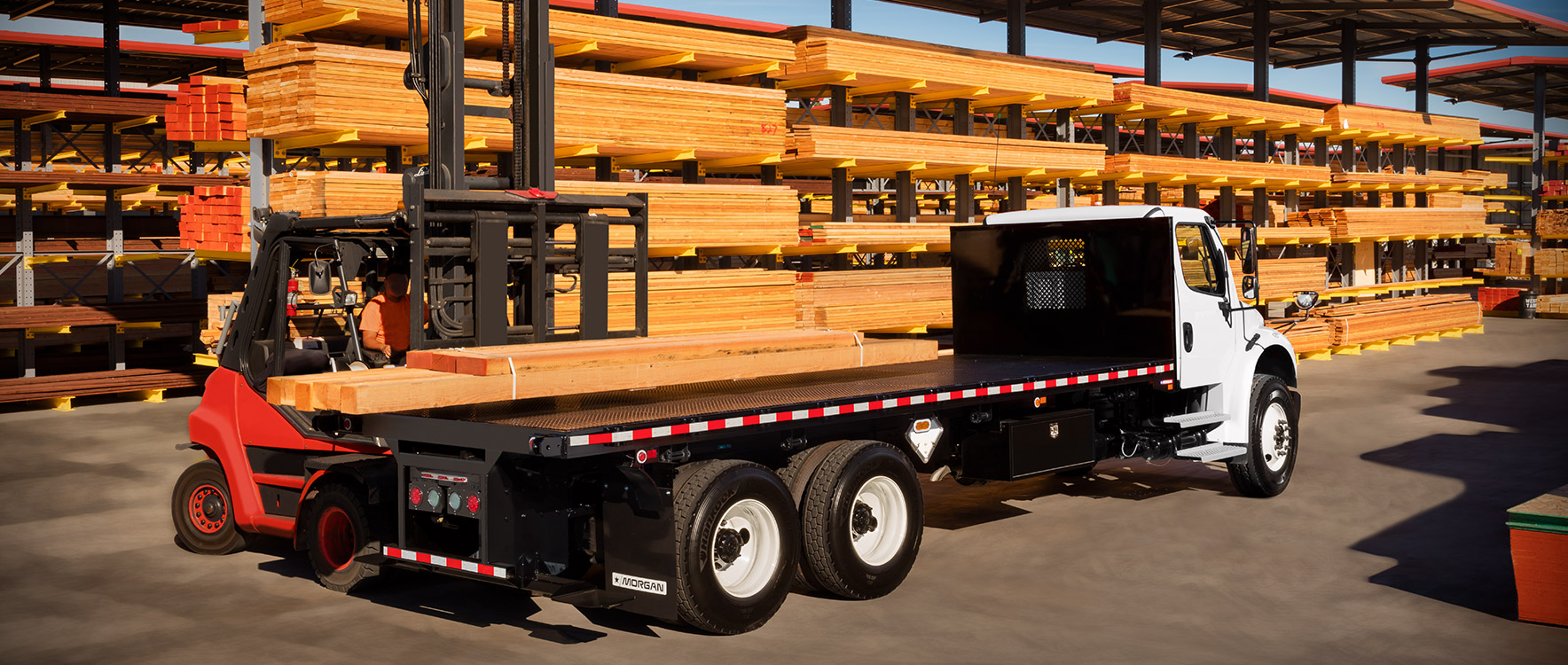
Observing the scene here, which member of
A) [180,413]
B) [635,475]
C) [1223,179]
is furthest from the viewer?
[1223,179]

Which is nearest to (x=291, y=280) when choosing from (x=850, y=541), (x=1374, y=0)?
(x=850, y=541)

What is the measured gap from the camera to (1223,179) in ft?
73.4

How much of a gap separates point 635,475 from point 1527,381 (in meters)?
16.8

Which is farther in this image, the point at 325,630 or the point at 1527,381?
the point at 1527,381

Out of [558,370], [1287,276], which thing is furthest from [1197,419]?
[1287,276]

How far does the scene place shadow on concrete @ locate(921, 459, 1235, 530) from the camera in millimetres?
9727

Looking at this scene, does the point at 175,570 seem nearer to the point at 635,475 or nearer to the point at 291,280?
the point at 291,280

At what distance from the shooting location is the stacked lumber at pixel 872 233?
15.4 meters

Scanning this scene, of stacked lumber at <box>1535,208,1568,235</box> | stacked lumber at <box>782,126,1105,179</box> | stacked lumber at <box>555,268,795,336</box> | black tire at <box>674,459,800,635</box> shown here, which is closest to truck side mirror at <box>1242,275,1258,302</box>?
stacked lumber at <box>782,126,1105,179</box>

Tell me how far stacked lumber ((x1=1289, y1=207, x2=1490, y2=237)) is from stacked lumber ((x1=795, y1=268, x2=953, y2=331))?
10639mm

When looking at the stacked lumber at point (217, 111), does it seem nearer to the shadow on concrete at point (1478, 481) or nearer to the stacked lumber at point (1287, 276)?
the shadow on concrete at point (1478, 481)

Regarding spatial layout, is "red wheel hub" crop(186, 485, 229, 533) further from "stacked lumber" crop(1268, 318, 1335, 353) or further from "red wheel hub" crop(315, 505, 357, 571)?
"stacked lumber" crop(1268, 318, 1335, 353)

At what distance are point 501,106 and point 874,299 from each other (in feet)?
19.5

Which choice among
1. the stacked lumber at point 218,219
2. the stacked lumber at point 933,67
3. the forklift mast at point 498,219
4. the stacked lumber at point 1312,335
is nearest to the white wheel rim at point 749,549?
the forklift mast at point 498,219
